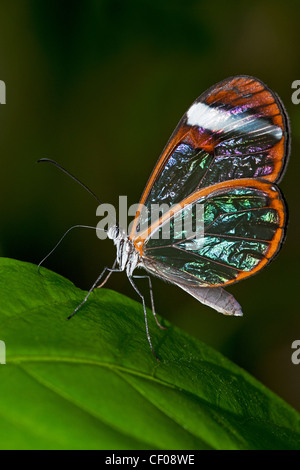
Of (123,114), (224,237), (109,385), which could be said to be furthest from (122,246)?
(123,114)

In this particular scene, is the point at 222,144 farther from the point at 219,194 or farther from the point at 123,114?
the point at 123,114

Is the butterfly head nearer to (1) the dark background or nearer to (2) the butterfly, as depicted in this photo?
(2) the butterfly

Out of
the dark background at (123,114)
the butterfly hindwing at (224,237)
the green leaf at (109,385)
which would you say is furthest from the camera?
the dark background at (123,114)

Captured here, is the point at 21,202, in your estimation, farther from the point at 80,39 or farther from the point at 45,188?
the point at 80,39

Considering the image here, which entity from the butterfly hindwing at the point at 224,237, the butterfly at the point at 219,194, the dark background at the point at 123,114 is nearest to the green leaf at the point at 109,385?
the butterfly at the point at 219,194

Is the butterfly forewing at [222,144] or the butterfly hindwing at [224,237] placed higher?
the butterfly forewing at [222,144]

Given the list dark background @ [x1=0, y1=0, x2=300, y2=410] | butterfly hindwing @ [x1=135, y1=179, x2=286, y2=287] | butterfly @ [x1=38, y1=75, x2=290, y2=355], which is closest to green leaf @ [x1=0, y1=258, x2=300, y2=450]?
butterfly @ [x1=38, y1=75, x2=290, y2=355]

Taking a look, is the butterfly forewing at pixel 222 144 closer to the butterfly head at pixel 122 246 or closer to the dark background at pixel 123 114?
the butterfly head at pixel 122 246
